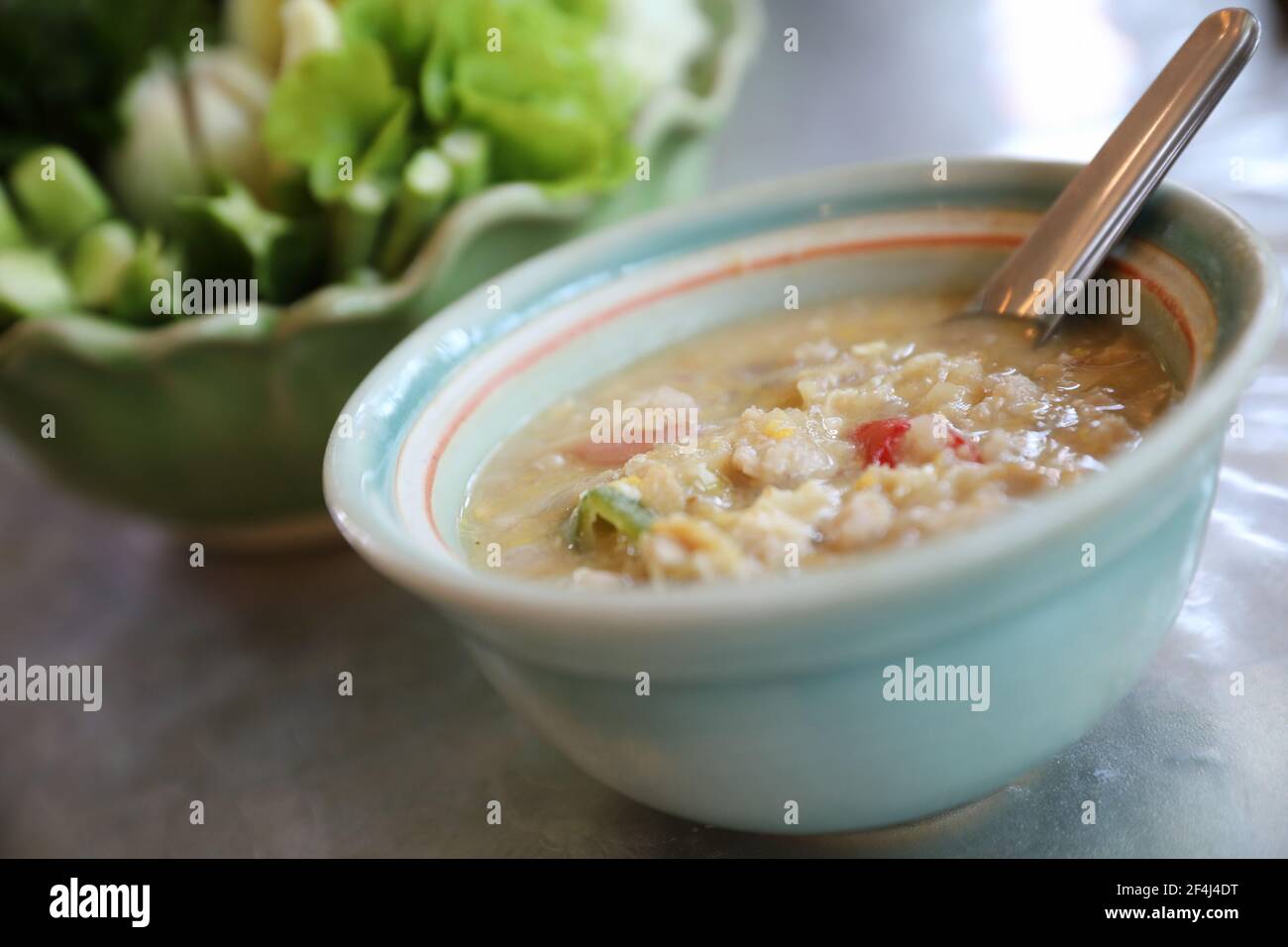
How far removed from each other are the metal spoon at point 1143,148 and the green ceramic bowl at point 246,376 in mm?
853

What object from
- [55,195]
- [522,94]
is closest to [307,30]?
[522,94]

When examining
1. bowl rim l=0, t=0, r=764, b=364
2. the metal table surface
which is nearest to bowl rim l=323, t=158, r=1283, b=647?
the metal table surface

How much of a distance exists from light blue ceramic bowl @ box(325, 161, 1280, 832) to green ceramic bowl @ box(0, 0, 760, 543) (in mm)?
335

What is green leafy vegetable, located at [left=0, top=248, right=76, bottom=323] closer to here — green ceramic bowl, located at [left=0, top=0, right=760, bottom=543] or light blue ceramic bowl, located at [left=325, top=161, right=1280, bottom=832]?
green ceramic bowl, located at [left=0, top=0, right=760, bottom=543]

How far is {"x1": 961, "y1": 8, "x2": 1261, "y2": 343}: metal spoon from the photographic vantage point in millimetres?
1504

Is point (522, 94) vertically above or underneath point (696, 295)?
above

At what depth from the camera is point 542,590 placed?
1.06m

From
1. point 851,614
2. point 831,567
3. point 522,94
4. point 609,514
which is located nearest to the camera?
point 851,614

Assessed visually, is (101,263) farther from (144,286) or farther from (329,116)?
(329,116)

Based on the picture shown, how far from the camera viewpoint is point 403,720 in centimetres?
182

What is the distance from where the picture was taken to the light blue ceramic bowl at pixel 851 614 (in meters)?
1.00

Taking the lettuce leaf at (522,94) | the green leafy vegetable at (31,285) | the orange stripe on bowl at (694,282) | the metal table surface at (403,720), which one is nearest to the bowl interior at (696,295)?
the orange stripe on bowl at (694,282)

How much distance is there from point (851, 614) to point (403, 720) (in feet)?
3.36

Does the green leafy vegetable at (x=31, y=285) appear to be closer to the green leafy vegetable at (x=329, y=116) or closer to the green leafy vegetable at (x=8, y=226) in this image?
the green leafy vegetable at (x=8, y=226)
